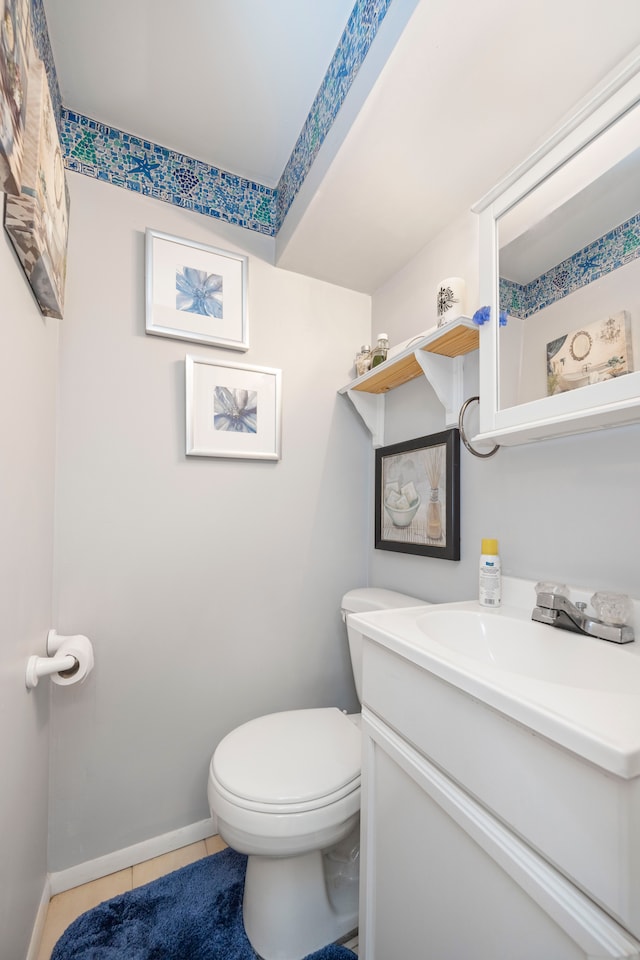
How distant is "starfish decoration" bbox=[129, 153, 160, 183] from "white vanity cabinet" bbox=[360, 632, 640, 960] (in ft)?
5.66

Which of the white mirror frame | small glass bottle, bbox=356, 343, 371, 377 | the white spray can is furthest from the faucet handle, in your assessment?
small glass bottle, bbox=356, 343, 371, 377

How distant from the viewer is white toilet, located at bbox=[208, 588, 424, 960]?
97 centimetres

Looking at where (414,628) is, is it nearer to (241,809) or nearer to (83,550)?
(241,809)

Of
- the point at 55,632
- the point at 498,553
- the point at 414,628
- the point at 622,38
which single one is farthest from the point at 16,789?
the point at 622,38


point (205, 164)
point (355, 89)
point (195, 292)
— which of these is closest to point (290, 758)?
point (195, 292)

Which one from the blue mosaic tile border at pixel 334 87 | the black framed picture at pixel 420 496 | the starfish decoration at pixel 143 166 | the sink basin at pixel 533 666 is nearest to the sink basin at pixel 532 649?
the sink basin at pixel 533 666

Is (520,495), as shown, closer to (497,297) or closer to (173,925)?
(497,297)

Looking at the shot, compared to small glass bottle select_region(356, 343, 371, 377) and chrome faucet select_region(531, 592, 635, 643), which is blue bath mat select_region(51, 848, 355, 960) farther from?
small glass bottle select_region(356, 343, 371, 377)

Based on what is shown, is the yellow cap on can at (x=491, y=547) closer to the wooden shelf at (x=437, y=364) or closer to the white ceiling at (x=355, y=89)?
the wooden shelf at (x=437, y=364)

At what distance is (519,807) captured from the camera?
552 mm

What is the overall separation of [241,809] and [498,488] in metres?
1.09

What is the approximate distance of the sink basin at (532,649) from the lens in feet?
2.50

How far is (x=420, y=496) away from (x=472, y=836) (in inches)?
39.8

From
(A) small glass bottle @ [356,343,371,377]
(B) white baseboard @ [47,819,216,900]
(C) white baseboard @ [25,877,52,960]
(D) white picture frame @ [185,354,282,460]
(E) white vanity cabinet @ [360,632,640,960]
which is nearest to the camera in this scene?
(E) white vanity cabinet @ [360,632,640,960]
